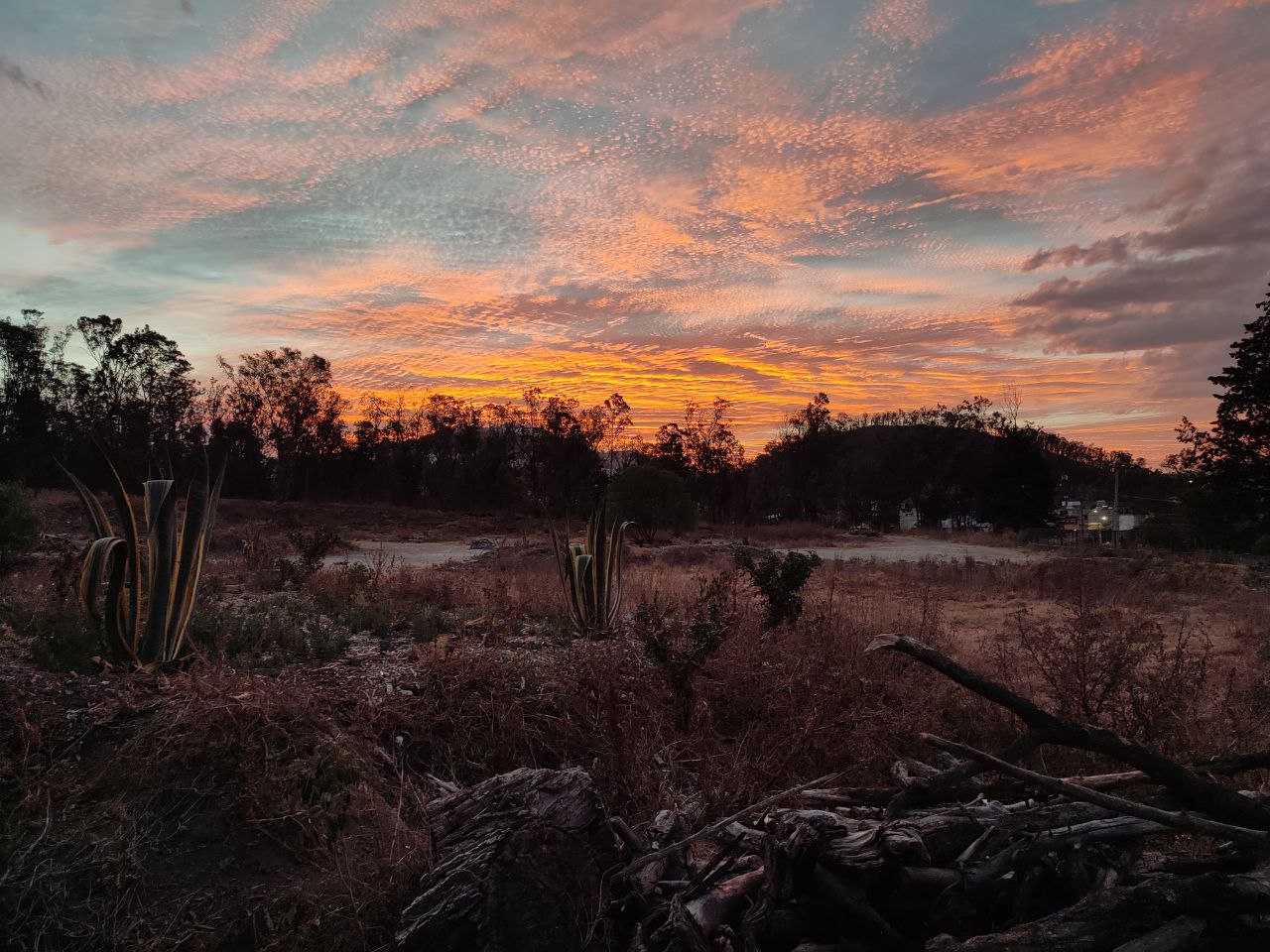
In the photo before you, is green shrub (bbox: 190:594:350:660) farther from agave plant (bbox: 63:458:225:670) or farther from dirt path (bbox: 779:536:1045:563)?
dirt path (bbox: 779:536:1045:563)

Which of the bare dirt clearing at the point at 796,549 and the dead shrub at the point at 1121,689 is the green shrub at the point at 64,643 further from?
the bare dirt clearing at the point at 796,549

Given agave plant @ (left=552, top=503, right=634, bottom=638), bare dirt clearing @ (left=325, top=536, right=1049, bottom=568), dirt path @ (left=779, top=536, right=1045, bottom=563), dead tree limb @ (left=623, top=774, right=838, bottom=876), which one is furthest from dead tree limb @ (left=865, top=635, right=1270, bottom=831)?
dirt path @ (left=779, top=536, right=1045, bottom=563)

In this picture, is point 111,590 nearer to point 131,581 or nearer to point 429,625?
point 131,581

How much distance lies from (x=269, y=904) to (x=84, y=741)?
64.4 inches

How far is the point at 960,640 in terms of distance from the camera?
8977 millimetres

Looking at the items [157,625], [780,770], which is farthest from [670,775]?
[157,625]

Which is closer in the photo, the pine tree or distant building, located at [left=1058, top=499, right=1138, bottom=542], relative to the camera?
the pine tree

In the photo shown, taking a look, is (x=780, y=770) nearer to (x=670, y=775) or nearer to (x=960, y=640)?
(x=670, y=775)

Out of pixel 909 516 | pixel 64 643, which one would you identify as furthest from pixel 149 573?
pixel 909 516

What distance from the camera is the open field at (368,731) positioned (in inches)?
120

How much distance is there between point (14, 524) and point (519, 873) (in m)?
12.5

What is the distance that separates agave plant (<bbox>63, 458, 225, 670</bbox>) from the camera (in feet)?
15.8

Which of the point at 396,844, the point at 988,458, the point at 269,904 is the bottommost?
the point at 269,904

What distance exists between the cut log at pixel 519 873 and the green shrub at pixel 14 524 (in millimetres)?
11808
